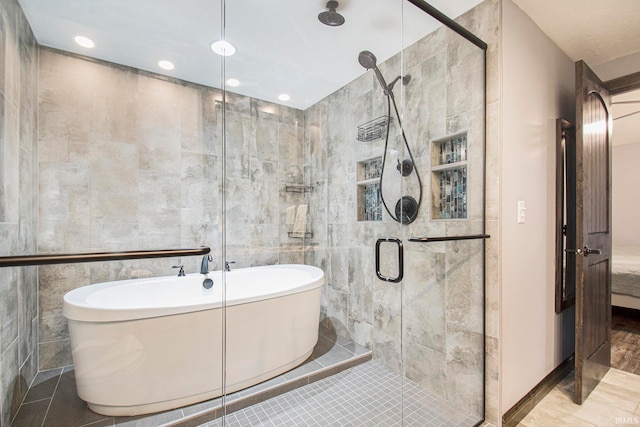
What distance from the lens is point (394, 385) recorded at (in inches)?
73.2

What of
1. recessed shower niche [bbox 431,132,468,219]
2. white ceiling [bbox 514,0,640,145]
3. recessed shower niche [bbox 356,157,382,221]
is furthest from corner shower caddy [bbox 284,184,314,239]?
white ceiling [bbox 514,0,640,145]

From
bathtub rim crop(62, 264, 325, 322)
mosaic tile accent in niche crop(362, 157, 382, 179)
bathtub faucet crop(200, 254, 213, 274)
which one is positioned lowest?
bathtub rim crop(62, 264, 325, 322)

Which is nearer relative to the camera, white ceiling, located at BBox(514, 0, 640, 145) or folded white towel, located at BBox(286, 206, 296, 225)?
white ceiling, located at BBox(514, 0, 640, 145)

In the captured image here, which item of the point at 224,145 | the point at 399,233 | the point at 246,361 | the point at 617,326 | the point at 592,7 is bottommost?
the point at 617,326

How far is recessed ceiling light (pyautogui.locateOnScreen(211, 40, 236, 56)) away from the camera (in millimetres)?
1736

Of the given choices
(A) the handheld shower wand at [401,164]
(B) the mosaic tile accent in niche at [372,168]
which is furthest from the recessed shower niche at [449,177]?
(B) the mosaic tile accent in niche at [372,168]

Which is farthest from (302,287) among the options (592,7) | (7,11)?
(592,7)

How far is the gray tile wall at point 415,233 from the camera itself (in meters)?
1.71

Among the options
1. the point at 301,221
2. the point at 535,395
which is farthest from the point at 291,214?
the point at 535,395

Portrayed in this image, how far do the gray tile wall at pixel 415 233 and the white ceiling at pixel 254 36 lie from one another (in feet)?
0.44

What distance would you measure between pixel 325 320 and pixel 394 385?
0.60 metres

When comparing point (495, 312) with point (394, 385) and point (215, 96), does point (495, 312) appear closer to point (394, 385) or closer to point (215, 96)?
point (394, 385)

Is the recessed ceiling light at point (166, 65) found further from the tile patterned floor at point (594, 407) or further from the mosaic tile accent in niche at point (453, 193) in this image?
the tile patterned floor at point (594, 407)

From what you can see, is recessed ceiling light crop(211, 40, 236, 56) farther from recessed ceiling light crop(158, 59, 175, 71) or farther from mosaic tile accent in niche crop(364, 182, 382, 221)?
mosaic tile accent in niche crop(364, 182, 382, 221)
